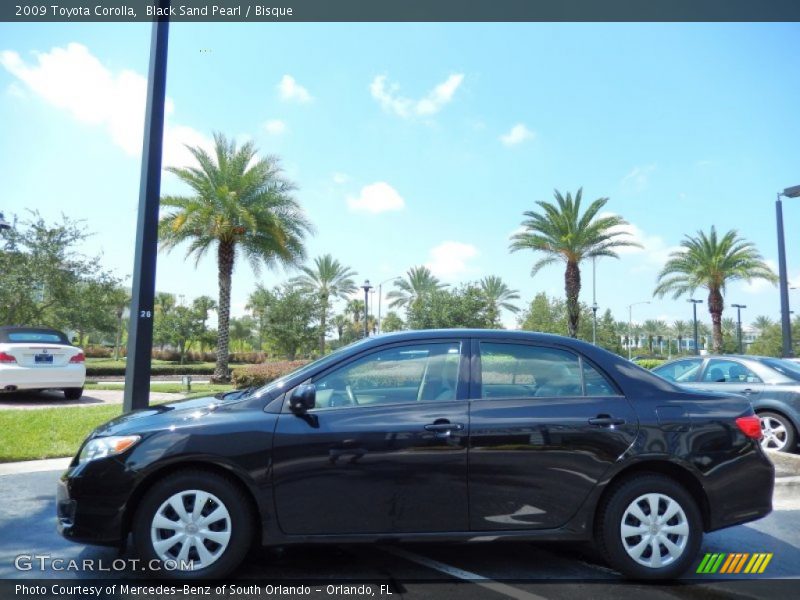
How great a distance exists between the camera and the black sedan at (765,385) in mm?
7719

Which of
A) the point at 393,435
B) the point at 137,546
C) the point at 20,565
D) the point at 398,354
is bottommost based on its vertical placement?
the point at 20,565

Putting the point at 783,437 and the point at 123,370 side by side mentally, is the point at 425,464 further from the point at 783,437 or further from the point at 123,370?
the point at 123,370

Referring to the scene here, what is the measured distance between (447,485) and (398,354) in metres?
0.93

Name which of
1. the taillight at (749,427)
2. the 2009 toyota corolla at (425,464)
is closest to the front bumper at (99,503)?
the 2009 toyota corolla at (425,464)

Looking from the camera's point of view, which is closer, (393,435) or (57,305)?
(393,435)

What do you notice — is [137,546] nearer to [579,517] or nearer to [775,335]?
[579,517]

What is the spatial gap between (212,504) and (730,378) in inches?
299

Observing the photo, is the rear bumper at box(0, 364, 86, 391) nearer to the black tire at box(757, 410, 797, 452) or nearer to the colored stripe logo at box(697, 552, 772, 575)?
the colored stripe logo at box(697, 552, 772, 575)

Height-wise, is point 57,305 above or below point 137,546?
above

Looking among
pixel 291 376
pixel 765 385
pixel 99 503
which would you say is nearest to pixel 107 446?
pixel 99 503

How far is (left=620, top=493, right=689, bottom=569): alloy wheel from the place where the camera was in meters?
3.72

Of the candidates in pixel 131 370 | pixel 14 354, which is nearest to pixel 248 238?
pixel 14 354

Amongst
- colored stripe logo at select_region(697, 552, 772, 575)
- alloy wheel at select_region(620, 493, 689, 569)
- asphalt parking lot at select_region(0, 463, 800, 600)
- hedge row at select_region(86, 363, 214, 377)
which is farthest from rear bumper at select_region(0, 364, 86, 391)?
hedge row at select_region(86, 363, 214, 377)

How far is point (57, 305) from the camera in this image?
22.8 m
